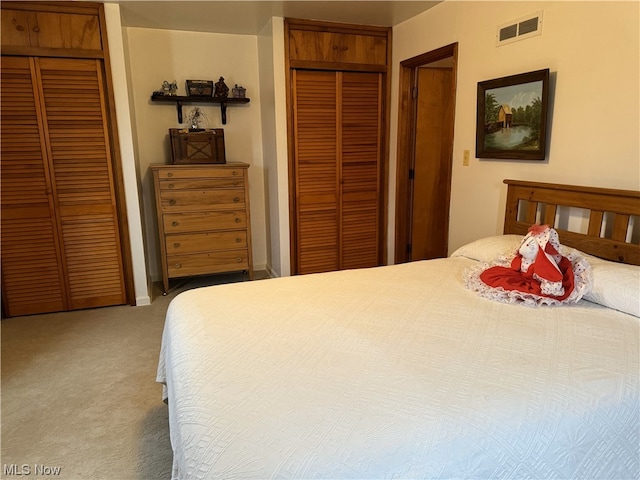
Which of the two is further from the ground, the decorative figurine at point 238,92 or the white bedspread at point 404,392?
the decorative figurine at point 238,92

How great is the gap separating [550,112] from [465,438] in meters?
1.96

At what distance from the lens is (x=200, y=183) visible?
353 cm

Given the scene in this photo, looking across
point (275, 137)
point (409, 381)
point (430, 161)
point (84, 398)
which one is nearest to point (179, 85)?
point (275, 137)

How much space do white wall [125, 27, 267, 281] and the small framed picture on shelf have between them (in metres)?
0.16

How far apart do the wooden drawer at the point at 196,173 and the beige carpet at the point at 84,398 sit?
111cm

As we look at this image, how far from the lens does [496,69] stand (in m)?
2.65

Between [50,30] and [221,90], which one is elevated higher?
[50,30]

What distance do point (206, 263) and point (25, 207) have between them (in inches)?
54.4

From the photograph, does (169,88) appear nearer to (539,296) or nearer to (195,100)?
(195,100)

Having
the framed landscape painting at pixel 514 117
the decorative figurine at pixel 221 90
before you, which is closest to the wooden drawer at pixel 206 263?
the decorative figurine at pixel 221 90

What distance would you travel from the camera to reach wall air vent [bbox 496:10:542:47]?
2334mm

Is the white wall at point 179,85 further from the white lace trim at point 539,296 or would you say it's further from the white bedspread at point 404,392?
the white lace trim at point 539,296

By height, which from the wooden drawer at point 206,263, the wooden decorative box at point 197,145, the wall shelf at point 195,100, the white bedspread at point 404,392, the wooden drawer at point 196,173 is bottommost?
the wooden drawer at point 206,263

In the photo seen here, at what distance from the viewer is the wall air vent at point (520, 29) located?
2334 millimetres
